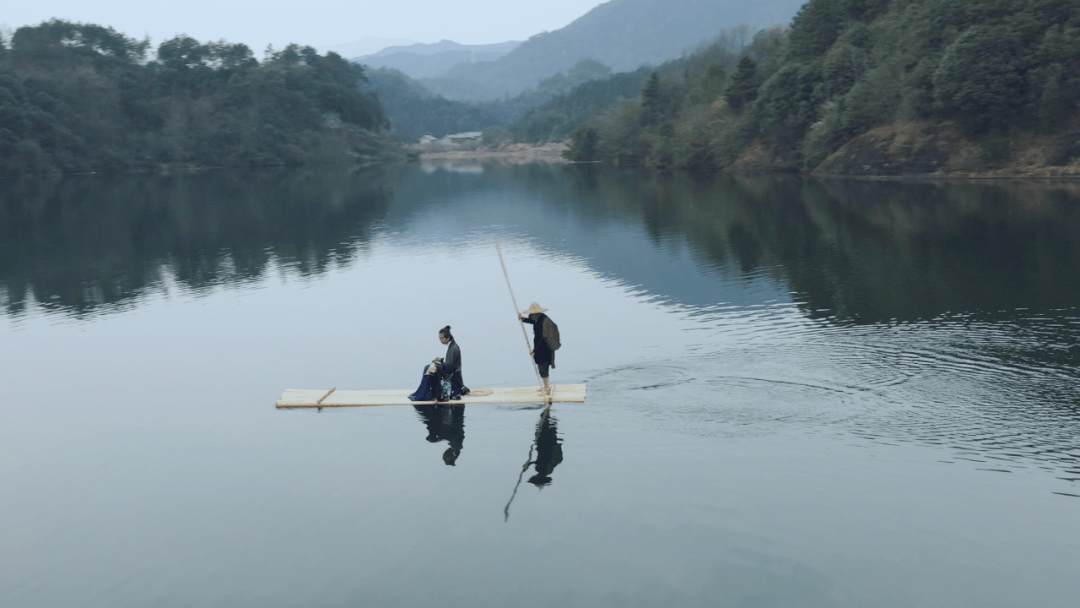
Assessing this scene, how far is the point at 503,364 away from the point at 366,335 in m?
6.21

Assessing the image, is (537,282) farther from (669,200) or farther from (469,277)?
(669,200)

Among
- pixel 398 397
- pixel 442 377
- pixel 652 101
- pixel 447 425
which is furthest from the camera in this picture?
pixel 652 101

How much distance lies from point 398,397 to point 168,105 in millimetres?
155958

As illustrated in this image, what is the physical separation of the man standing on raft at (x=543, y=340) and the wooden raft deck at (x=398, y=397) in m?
0.40

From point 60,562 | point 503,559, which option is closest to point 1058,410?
point 503,559

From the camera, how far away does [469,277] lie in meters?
38.5

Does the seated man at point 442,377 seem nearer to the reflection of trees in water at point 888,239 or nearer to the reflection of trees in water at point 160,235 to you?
the reflection of trees in water at point 888,239

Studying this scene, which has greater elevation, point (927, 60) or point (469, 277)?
Result: point (927, 60)

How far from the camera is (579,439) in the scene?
17.2 meters

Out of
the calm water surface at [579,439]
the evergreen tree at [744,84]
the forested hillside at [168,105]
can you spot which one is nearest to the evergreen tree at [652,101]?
the evergreen tree at [744,84]

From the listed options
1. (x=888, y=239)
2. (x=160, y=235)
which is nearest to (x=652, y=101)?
(x=160, y=235)

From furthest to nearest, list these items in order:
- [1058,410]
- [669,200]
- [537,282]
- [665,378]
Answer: [669,200] → [537,282] → [665,378] → [1058,410]

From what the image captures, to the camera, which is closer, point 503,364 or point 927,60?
point 503,364

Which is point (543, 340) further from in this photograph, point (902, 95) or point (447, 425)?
point (902, 95)
